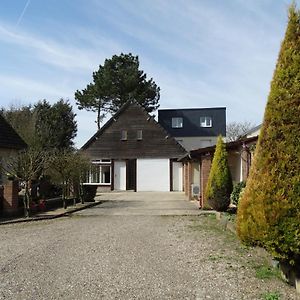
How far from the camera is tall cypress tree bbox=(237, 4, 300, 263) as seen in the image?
19.1 feet

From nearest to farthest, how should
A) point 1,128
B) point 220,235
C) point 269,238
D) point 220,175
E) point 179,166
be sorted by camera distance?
point 269,238
point 220,235
point 220,175
point 1,128
point 179,166

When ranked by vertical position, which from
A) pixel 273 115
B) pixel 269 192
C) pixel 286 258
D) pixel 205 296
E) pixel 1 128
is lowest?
pixel 205 296

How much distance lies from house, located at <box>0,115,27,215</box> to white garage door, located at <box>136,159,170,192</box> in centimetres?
1923

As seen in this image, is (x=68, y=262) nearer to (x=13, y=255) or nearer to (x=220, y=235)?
(x=13, y=255)

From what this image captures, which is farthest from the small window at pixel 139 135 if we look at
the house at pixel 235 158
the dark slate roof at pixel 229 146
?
the dark slate roof at pixel 229 146

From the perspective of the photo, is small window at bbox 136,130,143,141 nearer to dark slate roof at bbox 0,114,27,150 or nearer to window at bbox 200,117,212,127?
window at bbox 200,117,212,127

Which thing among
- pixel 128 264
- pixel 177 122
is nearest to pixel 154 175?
pixel 177 122

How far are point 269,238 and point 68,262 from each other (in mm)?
4167

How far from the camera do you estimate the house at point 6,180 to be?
17938 mm

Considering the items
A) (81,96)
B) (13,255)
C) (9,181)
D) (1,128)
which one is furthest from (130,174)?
(13,255)

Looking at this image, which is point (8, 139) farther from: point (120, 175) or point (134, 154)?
point (134, 154)

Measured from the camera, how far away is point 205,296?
6402mm

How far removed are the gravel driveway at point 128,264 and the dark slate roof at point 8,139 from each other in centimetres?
913

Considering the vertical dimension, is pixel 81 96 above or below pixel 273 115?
above
